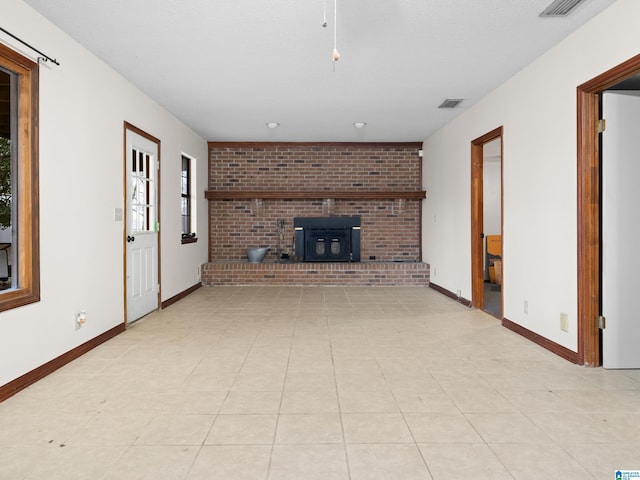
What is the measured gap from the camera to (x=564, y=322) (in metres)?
3.52

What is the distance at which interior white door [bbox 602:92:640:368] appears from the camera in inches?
127

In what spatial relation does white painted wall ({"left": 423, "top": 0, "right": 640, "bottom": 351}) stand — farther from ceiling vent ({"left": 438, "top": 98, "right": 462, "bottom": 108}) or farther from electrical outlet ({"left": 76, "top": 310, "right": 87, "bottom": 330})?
electrical outlet ({"left": 76, "top": 310, "right": 87, "bottom": 330})

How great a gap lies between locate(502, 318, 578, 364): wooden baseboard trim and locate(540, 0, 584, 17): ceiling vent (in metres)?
2.31

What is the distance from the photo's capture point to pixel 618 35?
297cm

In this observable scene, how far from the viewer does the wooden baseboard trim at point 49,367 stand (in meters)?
2.72

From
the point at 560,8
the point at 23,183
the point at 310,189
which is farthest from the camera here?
the point at 310,189

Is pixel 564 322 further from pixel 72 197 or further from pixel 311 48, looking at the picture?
pixel 72 197

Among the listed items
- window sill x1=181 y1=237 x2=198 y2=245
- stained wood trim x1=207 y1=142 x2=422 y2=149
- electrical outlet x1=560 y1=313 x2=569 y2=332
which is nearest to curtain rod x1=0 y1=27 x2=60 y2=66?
window sill x1=181 y1=237 x2=198 y2=245

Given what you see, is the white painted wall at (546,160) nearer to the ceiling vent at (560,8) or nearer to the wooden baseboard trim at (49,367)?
the ceiling vent at (560,8)

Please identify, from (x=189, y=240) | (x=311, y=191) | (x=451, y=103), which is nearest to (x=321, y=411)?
(x=451, y=103)

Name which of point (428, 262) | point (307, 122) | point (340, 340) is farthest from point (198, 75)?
point (428, 262)

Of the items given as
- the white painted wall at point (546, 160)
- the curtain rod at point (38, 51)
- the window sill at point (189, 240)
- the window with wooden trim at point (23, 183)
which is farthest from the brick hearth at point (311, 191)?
the window with wooden trim at point (23, 183)

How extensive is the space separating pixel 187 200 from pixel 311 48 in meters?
4.13

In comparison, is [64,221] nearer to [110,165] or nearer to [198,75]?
[110,165]
